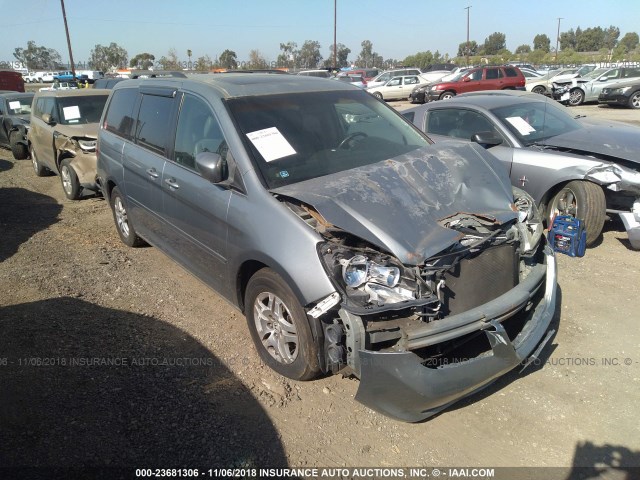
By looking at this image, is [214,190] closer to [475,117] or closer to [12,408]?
[12,408]

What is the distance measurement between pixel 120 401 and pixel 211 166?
1.64 metres

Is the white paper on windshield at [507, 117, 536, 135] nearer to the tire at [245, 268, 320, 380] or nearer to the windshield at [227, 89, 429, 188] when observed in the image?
the windshield at [227, 89, 429, 188]

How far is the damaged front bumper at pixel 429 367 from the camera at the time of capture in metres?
2.47

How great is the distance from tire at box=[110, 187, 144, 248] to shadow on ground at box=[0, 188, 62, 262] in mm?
1329

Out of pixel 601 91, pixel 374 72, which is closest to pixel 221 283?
pixel 601 91

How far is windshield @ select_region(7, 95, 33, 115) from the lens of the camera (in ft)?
43.3

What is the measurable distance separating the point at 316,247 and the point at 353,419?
3.60 feet

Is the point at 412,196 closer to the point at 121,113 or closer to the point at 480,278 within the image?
the point at 480,278

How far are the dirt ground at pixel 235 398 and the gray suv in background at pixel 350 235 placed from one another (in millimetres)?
291

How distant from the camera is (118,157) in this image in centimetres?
512

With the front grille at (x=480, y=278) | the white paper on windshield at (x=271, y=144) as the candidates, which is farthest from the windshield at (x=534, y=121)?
the white paper on windshield at (x=271, y=144)

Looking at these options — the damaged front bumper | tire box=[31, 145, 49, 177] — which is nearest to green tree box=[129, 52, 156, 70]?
tire box=[31, 145, 49, 177]

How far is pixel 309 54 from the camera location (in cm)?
8212

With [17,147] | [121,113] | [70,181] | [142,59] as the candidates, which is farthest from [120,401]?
[142,59]
